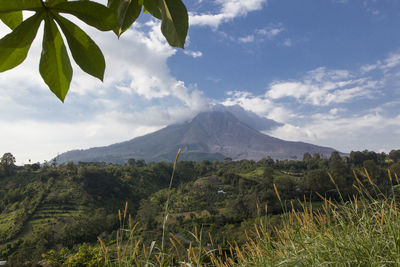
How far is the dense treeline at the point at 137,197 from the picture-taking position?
35156 mm

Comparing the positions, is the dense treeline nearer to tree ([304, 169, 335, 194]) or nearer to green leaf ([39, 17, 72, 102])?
tree ([304, 169, 335, 194])

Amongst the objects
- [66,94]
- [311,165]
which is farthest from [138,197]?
[66,94]

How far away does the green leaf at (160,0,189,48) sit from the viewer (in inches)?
16.5

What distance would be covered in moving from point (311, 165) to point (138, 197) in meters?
48.9

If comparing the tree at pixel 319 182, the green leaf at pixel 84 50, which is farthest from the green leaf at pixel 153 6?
the tree at pixel 319 182

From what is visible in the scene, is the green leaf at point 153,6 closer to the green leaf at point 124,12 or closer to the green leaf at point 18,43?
the green leaf at point 124,12

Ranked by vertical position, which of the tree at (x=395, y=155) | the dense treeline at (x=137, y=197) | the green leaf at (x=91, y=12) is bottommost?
the dense treeline at (x=137, y=197)

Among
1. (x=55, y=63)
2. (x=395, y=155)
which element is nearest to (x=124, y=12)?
(x=55, y=63)

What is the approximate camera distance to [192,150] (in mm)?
197000

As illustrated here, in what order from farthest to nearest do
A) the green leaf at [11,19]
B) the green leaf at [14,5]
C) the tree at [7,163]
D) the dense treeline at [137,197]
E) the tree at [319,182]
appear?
the tree at [7,163] → the tree at [319,182] → the dense treeline at [137,197] → the green leaf at [11,19] → the green leaf at [14,5]

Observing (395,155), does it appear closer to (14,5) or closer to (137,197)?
(137,197)

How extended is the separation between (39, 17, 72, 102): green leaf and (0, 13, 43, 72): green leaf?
0.02 m

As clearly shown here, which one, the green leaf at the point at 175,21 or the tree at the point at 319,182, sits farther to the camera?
the tree at the point at 319,182

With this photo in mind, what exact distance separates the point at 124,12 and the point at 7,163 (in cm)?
7598
